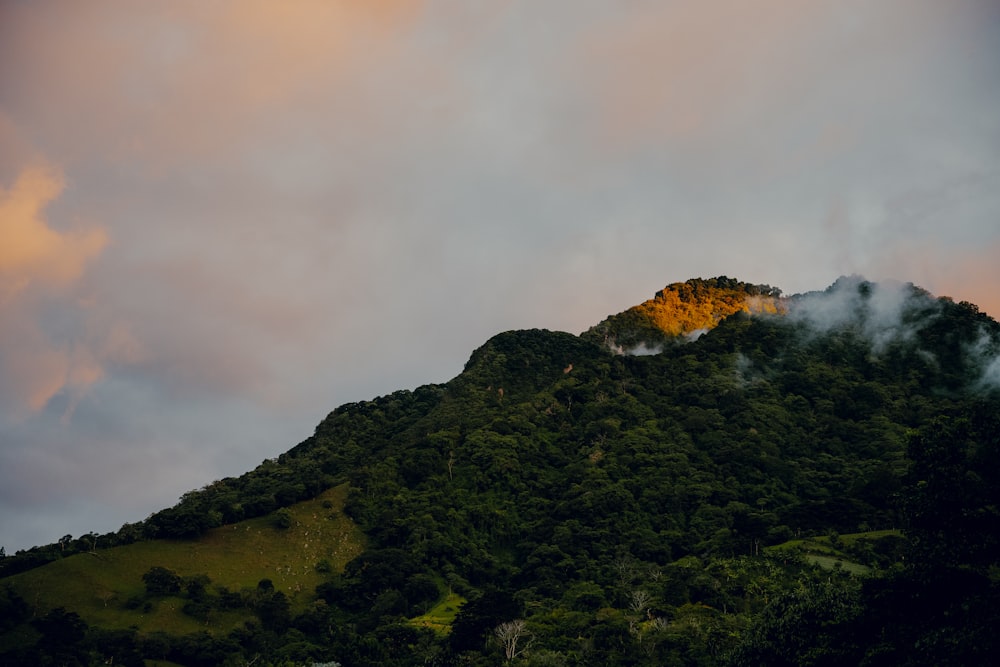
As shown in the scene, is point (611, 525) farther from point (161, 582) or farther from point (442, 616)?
point (161, 582)

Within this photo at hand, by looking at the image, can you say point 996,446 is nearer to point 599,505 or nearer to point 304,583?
point 599,505

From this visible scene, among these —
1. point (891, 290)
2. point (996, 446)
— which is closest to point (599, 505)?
point (996, 446)

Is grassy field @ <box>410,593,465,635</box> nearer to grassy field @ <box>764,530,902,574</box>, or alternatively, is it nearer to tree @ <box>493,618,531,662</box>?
tree @ <box>493,618,531,662</box>

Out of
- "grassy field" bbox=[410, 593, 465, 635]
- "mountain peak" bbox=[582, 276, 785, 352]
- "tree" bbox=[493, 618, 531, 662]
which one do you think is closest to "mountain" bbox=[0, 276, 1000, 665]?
"tree" bbox=[493, 618, 531, 662]

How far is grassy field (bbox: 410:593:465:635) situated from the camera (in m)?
84.2

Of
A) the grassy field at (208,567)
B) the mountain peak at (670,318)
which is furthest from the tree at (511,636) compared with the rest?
the mountain peak at (670,318)

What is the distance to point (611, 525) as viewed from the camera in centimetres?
10488

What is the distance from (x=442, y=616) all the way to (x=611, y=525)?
2694 cm

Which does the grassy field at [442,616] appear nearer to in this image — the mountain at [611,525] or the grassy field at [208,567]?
the mountain at [611,525]

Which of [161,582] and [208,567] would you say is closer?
[161,582]

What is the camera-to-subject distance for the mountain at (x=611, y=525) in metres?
41.0

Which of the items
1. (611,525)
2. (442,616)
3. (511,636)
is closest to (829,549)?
(611,525)

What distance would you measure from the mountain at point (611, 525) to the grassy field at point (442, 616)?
548 millimetres

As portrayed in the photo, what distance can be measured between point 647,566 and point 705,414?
50.4m
